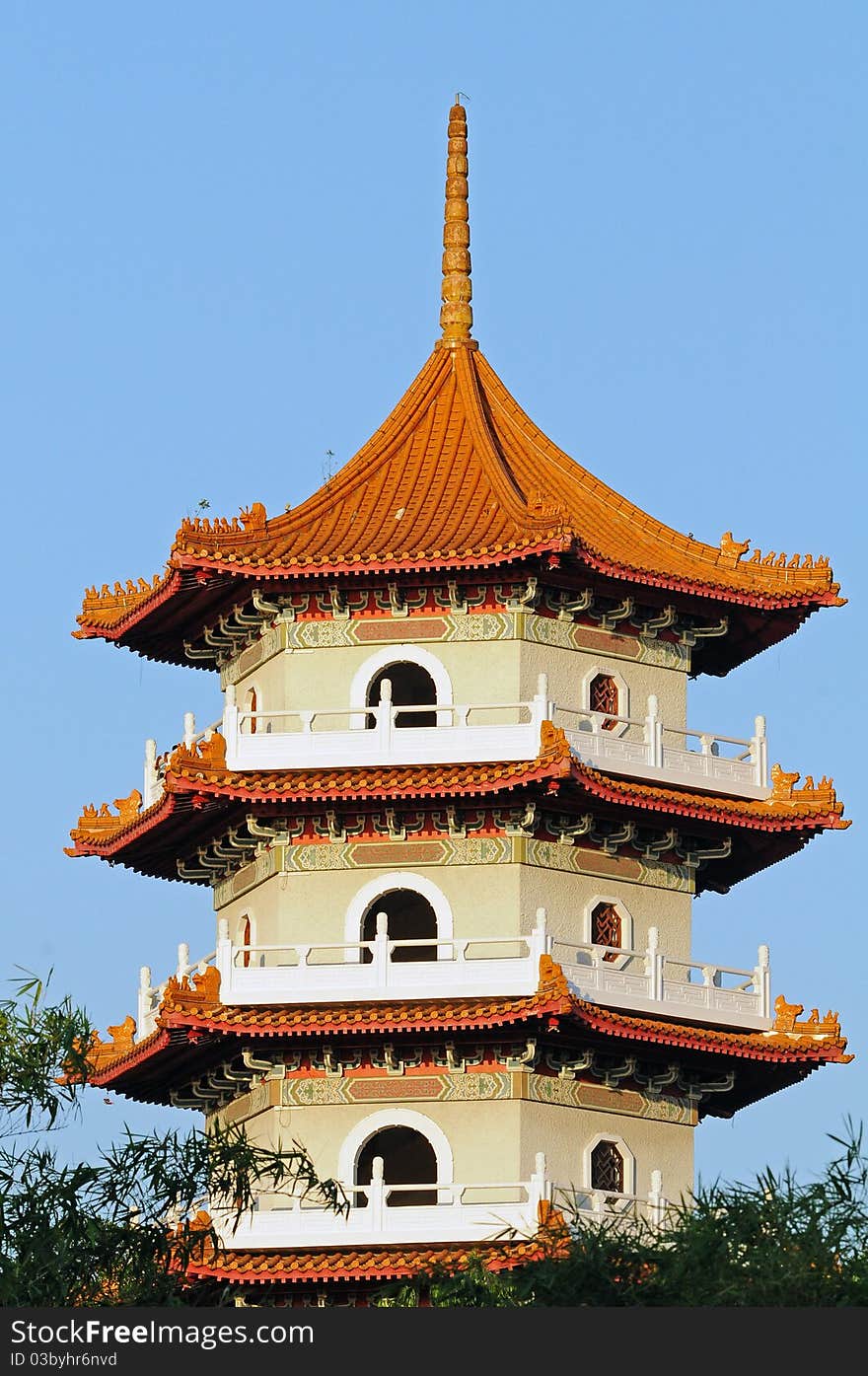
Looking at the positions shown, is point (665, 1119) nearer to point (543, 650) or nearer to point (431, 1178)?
point (431, 1178)

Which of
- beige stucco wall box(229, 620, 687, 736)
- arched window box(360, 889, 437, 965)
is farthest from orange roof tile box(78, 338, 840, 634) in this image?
arched window box(360, 889, 437, 965)

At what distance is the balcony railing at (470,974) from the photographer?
1387 inches

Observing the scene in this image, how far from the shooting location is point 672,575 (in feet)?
124

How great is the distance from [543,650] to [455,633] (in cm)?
99

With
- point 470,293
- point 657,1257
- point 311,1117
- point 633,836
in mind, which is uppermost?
point 470,293

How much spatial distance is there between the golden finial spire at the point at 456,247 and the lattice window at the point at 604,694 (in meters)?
5.42

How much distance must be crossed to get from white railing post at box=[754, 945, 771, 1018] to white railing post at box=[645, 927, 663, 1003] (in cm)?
133

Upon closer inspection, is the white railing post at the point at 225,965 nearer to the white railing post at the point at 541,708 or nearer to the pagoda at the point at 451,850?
the pagoda at the point at 451,850

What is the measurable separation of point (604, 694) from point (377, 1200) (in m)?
6.85

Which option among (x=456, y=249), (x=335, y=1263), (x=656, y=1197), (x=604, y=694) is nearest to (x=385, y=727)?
(x=604, y=694)

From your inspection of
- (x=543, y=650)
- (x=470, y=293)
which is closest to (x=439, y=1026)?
(x=543, y=650)

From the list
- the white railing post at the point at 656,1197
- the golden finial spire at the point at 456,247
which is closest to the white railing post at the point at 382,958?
the white railing post at the point at 656,1197

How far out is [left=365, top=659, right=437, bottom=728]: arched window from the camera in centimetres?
3766

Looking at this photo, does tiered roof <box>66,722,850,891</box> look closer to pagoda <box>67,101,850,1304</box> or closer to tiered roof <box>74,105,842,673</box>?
pagoda <box>67,101,850,1304</box>
